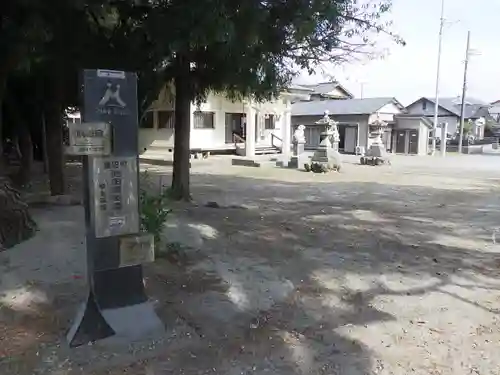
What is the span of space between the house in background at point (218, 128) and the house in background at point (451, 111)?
24.3 m

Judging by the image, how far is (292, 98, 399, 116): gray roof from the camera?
3250 cm

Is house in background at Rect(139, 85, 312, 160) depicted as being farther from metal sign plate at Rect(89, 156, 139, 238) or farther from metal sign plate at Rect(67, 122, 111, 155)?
metal sign plate at Rect(67, 122, 111, 155)

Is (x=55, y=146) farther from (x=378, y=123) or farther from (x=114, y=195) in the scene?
(x=378, y=123)

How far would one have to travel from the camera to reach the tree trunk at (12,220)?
198 inches

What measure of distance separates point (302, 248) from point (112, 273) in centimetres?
310

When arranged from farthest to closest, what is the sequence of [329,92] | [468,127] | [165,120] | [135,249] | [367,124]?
[468,127] < [329,92] < [367,124] < [165,120] < [135,249]

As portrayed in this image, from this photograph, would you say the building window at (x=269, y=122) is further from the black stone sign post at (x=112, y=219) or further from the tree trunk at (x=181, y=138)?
the black stone sign post at (x=112, y=219)

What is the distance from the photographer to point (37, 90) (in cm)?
913

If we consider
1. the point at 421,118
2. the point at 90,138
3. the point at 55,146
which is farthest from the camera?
the point at 421,118

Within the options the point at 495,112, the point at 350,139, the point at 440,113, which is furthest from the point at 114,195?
the point at 495,112

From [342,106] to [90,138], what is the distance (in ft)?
107

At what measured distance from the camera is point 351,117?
107ft

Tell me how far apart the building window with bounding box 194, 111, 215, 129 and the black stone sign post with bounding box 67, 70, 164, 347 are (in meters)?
19.2

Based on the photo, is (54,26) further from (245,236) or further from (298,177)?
(298,177)
